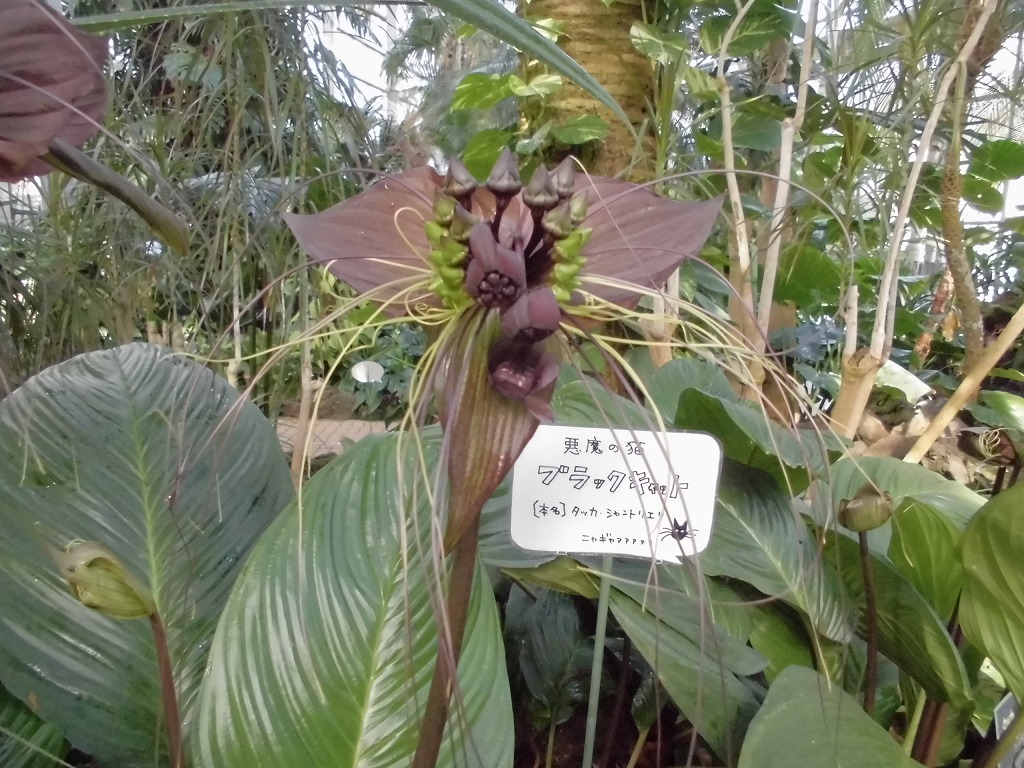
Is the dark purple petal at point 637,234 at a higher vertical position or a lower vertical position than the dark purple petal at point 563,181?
lower

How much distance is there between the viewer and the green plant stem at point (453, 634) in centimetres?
31

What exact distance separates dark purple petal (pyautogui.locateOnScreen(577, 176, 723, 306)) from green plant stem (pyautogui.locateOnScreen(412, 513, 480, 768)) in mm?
139

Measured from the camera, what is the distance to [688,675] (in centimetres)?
50

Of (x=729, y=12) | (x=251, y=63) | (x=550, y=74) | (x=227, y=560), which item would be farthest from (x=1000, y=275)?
(x=227, y=560)

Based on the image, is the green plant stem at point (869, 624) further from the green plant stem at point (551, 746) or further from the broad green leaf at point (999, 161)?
the broad green leaf at point (999, 161)

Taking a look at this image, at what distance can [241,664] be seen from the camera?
45 cm

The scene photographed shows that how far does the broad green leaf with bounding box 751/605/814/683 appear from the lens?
2.08ft

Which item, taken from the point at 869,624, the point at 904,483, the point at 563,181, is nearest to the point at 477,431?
the point at 563,181

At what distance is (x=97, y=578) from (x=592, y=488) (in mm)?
275

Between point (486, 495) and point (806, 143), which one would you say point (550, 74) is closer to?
point (806, 143)

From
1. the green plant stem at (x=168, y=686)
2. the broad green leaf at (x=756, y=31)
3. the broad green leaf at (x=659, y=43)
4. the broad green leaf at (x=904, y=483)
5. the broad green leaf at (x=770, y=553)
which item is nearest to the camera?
the green plant stem at (x=168, y=686)

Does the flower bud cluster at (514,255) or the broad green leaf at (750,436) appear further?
the broad green leaf at (750,436)

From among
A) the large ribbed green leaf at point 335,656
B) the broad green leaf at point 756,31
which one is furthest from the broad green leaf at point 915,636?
the broad green leaf at point 756,31

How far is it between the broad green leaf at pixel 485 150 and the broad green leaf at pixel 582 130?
136mm
